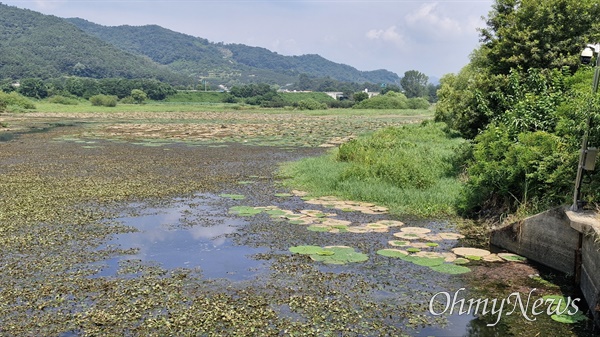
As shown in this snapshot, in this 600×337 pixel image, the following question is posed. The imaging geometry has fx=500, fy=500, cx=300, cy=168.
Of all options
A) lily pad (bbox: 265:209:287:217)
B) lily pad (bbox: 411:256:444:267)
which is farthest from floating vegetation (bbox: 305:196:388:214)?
lily pad (bbox: 411:256:444:267)

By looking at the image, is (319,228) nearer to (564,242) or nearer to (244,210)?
(244,210)

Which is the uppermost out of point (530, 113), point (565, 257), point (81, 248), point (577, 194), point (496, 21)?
point (496, 21)

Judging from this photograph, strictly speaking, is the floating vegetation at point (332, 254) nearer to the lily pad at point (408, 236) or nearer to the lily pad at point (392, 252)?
the lily pad at point (392, 252)

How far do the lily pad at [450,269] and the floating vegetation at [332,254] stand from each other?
1314 millimetres

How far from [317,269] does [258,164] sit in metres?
13.6

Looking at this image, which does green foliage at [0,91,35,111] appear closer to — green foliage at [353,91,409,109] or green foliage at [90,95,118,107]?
green foliage at [90,95,118,107]

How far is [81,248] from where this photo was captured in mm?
9758

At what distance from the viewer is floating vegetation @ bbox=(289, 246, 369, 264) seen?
917 cm

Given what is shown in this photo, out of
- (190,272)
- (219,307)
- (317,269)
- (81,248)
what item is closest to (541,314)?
(317,269)

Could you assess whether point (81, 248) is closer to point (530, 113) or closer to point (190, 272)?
point (190, 272)

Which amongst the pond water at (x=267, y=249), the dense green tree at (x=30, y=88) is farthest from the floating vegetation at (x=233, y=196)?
the dense green tree at (x=30, y=88)

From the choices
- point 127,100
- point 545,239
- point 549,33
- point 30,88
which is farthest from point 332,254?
point 30,88

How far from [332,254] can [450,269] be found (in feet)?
7.02

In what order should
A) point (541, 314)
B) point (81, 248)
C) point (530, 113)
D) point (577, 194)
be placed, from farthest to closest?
point (530, 113)
point (81, 248)
point (577, 194)
point (541, 314)
